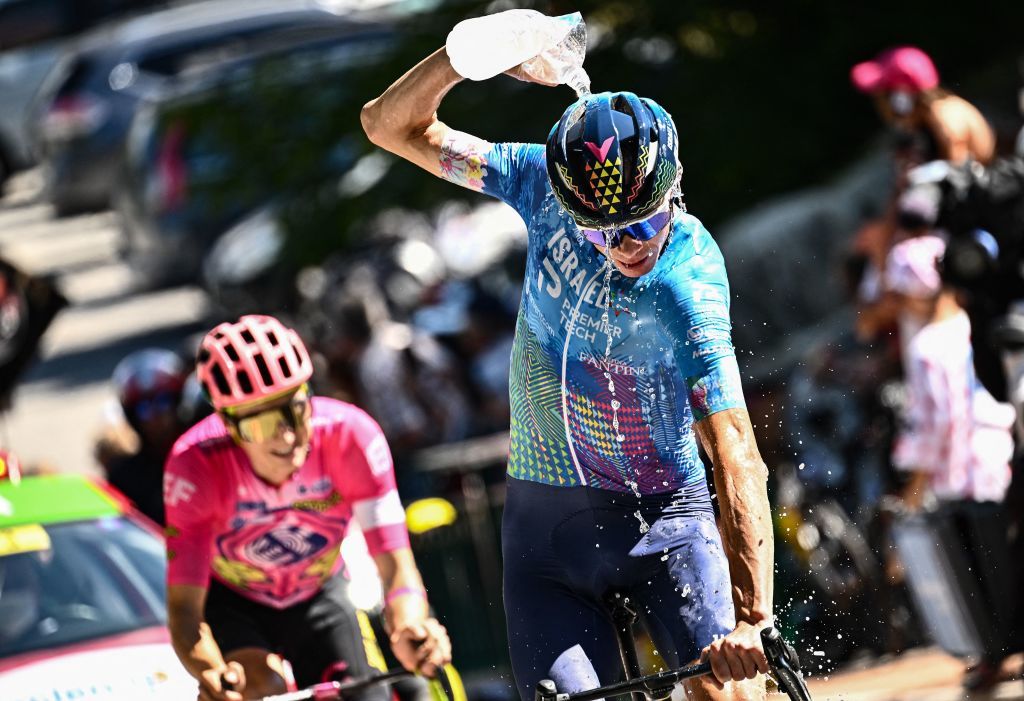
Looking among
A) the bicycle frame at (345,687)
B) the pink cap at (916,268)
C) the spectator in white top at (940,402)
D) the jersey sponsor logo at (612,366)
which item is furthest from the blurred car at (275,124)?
the jersey sponsor logo at (612,366)

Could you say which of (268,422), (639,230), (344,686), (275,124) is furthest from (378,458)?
(275,124)

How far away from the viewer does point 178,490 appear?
589 centimetres

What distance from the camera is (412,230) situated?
45.5 ft

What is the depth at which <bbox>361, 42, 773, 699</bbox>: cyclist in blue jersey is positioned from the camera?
4340 millimetres

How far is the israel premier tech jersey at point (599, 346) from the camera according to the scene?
14.8 feet

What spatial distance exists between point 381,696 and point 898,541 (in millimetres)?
3136

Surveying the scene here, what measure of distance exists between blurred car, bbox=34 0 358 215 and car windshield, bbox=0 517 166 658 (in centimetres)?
1173

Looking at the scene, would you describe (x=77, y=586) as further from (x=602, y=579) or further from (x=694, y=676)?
(x=694, y=676)

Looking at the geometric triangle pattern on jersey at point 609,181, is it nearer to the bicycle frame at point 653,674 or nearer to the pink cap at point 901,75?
the bicycle frame at point 653,674

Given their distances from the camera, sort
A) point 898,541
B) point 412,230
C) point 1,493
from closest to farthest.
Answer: point 1,493, point 898,541, point 412,230

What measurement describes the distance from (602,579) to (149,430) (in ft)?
19.2

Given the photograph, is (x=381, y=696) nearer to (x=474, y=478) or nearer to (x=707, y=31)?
(x=474, y=478)

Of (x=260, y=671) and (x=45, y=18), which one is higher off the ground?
(x=45, y=18)

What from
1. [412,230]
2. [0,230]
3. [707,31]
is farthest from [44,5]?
[707,31]
